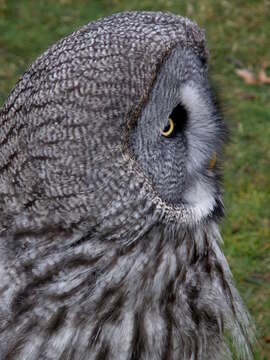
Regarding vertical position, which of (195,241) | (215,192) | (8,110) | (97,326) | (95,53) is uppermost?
(95,53)

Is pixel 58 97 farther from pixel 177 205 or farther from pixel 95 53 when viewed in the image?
pixel 177 205

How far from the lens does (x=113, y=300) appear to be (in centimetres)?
216

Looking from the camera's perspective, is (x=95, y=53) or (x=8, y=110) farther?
(x=8, y=110)

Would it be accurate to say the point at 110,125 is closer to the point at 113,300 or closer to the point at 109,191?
the point at 109,191

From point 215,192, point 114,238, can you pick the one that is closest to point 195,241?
point 215,192

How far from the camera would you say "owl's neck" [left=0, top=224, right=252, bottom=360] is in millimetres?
2107

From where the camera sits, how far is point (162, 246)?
7.06ft

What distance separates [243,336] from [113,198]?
986 millimetres

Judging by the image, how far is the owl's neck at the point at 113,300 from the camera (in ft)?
6.91

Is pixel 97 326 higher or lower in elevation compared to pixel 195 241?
lower

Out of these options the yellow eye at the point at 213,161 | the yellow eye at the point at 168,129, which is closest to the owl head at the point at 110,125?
the yellow eye at the point at 168,129

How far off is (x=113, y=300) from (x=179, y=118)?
56 centimetres

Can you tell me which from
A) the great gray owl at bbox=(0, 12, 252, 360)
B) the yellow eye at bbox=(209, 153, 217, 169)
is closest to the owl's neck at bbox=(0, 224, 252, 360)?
the great gray owl at bbox=(0, 12, 252, 360)

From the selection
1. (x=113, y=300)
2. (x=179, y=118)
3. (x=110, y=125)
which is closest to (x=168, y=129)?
(x=179, y=118)
